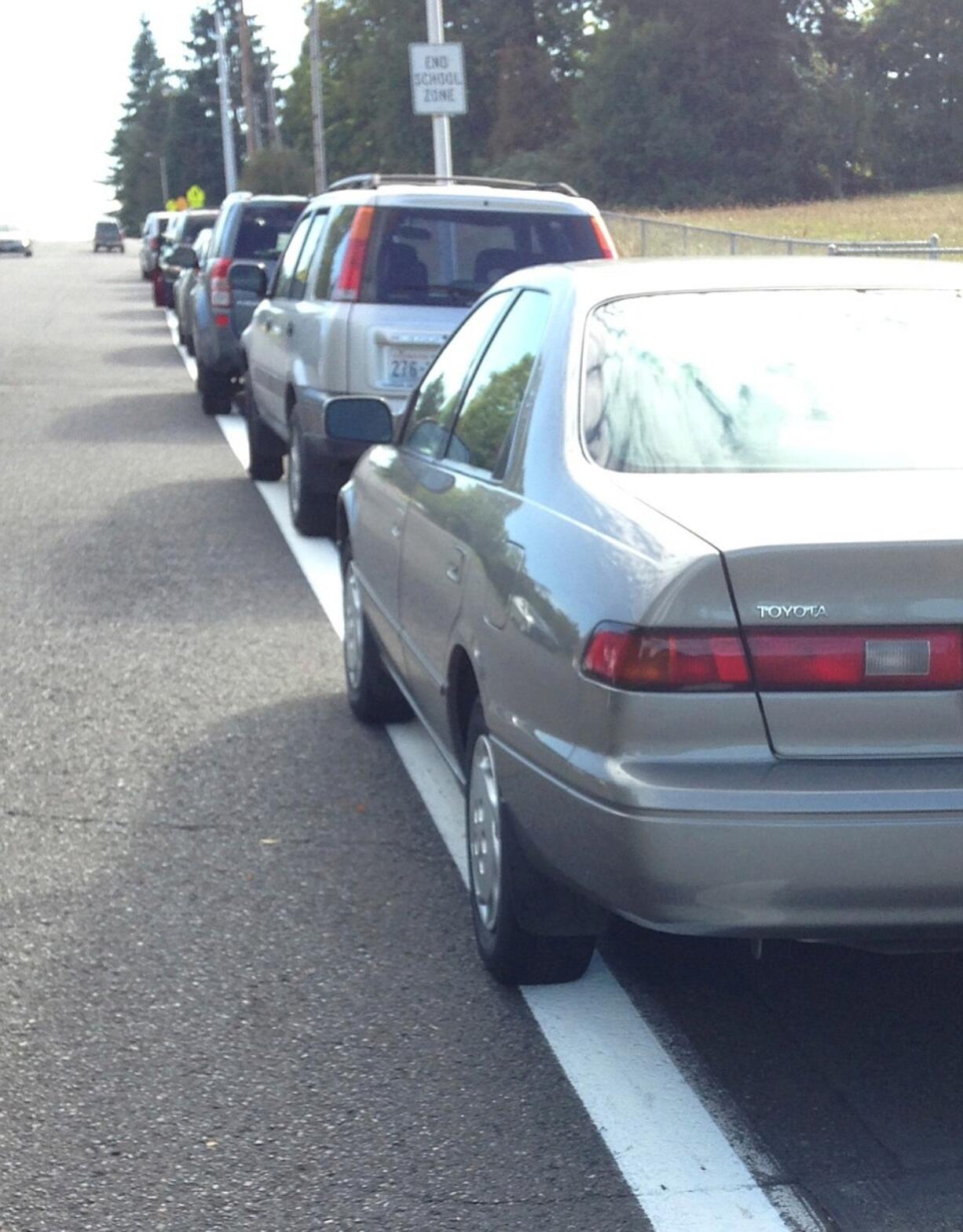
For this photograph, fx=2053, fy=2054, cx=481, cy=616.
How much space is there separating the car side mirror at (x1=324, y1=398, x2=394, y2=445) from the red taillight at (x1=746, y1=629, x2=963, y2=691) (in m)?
2.95

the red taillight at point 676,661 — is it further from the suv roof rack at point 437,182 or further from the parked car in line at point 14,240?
the parked car in line at point 14,240

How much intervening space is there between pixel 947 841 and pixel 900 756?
170 mm

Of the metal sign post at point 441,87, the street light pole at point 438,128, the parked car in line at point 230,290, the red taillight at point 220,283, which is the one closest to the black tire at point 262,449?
the parked car in line at point 230,290

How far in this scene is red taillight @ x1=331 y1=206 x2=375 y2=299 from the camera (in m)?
10.4

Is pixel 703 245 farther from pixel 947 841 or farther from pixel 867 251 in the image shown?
pixel 947 841

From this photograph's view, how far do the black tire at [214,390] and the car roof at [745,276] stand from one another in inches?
524

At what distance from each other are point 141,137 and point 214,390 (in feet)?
460

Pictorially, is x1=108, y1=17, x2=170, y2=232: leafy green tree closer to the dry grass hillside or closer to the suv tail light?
the dry grass hillside

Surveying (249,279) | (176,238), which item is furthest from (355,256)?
(176,238)

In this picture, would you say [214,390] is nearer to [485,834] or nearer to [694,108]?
[485,834]

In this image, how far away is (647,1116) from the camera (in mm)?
3920

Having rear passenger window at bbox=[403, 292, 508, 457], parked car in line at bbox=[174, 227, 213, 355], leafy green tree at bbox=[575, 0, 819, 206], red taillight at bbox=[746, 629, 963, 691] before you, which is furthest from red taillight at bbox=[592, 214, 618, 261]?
leafy green tree at bbox=[575, 0, 819, 206]

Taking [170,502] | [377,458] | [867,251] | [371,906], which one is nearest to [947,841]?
[371,906]

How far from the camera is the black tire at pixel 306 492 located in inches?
424
